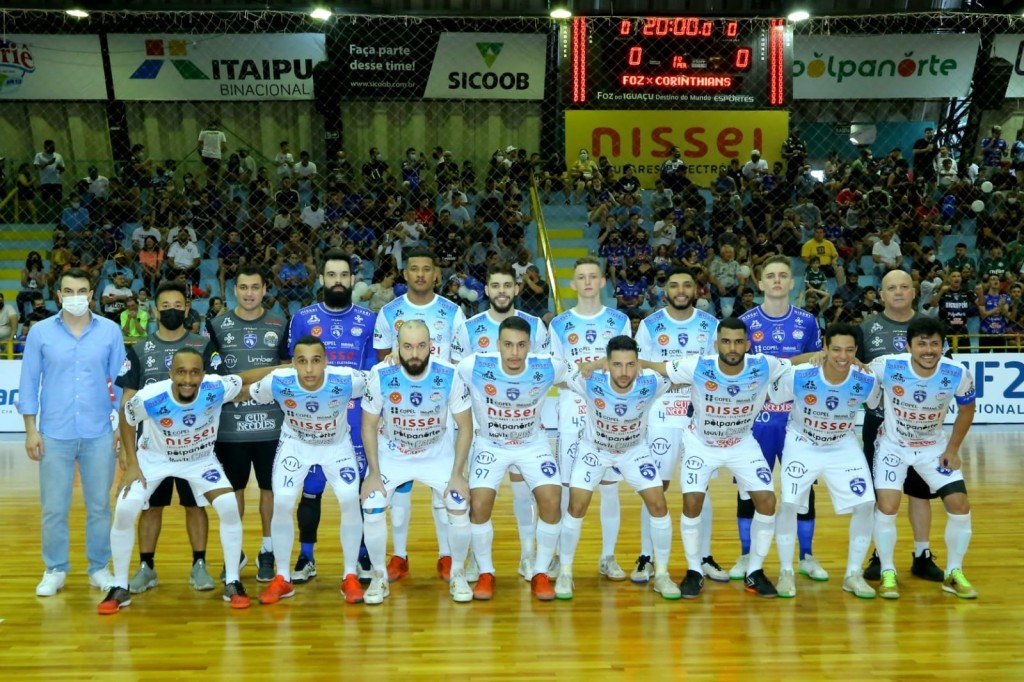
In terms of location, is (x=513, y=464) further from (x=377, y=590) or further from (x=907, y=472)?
(x=907, y=472)

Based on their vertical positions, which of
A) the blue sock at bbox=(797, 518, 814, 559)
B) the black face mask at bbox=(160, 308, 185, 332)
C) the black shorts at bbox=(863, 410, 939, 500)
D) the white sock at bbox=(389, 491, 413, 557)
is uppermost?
the black face mask at bbox=(160, 308, 185, 332)

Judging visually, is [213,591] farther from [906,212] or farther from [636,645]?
[906,212]

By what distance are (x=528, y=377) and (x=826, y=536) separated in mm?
3199

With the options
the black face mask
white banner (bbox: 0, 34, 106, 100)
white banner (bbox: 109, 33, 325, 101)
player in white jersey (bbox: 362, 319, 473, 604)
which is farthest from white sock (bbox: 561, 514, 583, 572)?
white banner (bbox: 0, 34, 106, 100)

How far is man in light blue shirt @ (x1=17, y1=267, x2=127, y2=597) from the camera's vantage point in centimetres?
651

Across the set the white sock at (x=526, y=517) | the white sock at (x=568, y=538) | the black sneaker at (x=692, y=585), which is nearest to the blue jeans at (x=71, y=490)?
the white sock at (x=526, y=517)

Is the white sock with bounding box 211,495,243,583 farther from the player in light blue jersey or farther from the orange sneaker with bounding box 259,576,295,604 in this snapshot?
the player in light blue jersey

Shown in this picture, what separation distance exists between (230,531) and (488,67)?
A: 14.7 meters

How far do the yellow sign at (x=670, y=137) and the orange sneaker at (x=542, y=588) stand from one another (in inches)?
549

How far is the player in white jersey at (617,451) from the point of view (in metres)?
6.40

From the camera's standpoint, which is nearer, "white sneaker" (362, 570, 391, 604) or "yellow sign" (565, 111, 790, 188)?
"white sneaker" (362, 570, 391, 604)

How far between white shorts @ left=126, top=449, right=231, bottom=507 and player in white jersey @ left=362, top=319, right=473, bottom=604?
977 millimetres

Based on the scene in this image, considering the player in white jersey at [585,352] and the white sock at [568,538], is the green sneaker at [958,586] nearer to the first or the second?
the player in white jersey at [585,352]

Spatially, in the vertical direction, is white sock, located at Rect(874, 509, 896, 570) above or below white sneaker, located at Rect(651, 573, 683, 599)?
above
